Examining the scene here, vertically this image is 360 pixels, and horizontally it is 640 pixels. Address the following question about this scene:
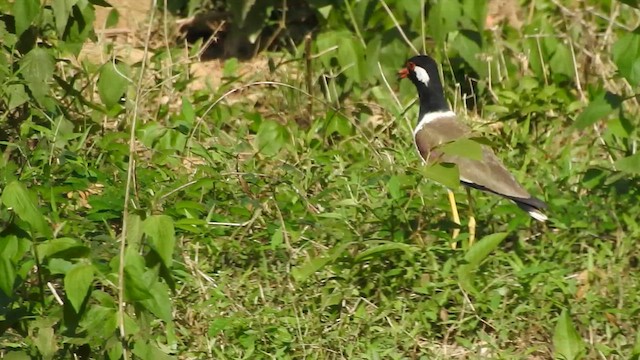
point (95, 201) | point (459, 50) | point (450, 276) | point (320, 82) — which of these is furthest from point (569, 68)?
point (95, 201)

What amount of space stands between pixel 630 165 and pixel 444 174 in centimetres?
129

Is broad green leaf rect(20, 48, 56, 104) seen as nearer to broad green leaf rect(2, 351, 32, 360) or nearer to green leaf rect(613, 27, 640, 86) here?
broad green leaf rect(2, 351, 32, 360)

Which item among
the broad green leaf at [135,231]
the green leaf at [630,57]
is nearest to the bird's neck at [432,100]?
the green leaf at [630,57]

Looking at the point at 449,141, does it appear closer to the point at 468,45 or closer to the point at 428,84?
the point at 428,84

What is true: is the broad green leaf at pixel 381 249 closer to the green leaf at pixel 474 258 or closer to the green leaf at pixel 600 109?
the green leaf at pixel 474 258

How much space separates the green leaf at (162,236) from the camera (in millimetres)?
4191

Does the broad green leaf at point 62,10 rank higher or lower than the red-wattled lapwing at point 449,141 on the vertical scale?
higher

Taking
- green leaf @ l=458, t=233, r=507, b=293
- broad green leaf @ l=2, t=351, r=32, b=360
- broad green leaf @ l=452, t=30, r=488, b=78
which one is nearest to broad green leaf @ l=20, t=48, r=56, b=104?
broad green leaf @ l=2, t=351, r=32, b=360

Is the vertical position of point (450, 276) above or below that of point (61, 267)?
below

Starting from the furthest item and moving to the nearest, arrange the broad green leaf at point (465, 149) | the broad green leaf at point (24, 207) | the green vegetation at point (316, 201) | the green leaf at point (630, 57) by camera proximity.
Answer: the green leaf at point (630, 57)
the broad green leaf at point (465, 149)
the green vegetation at point (316, 201)
the broad green leaf at point (24, 207)

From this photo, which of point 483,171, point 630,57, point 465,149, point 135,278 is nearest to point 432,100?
point 483,171

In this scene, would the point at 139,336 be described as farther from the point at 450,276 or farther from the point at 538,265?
the point at 538,265

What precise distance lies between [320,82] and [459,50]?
0.81 metres

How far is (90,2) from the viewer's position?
6.15m
